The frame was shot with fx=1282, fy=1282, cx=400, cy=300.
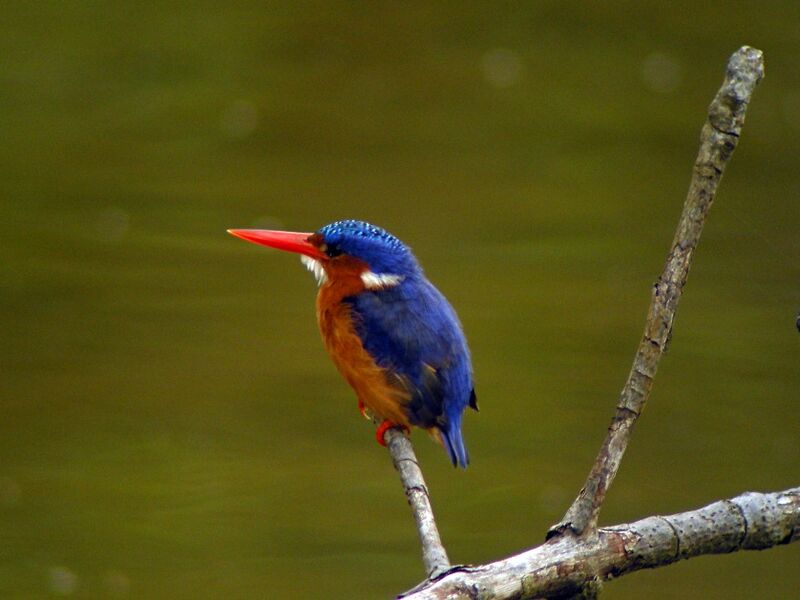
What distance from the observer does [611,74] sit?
505 cm

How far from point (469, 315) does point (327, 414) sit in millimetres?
625

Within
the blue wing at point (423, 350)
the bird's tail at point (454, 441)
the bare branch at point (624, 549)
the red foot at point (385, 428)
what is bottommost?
the bare branch at point (624, 549)

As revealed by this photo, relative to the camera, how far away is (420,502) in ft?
5.56

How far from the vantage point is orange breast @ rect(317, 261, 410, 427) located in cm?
229

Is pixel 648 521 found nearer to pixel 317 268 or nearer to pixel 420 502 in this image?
pixel 420 502

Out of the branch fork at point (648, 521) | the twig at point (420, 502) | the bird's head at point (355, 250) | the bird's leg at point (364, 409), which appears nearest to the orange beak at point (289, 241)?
the bird's head at point (355, 250)

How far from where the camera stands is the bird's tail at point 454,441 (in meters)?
2.28

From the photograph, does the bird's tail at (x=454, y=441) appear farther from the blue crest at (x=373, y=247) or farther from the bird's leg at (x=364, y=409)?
the blue crest at (x=373, y=247)

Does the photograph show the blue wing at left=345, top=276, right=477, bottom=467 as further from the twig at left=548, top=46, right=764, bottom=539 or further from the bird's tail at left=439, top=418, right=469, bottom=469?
the twig at left=548, top=46, right=764, bottom=539

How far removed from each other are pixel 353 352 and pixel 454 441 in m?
0.25

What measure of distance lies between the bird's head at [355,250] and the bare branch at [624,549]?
0.91 meters

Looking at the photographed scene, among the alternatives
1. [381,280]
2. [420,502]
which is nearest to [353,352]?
[381,280]

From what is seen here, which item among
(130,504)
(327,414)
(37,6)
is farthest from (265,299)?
(37,6)

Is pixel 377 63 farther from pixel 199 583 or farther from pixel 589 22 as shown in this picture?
pixel 199 583
